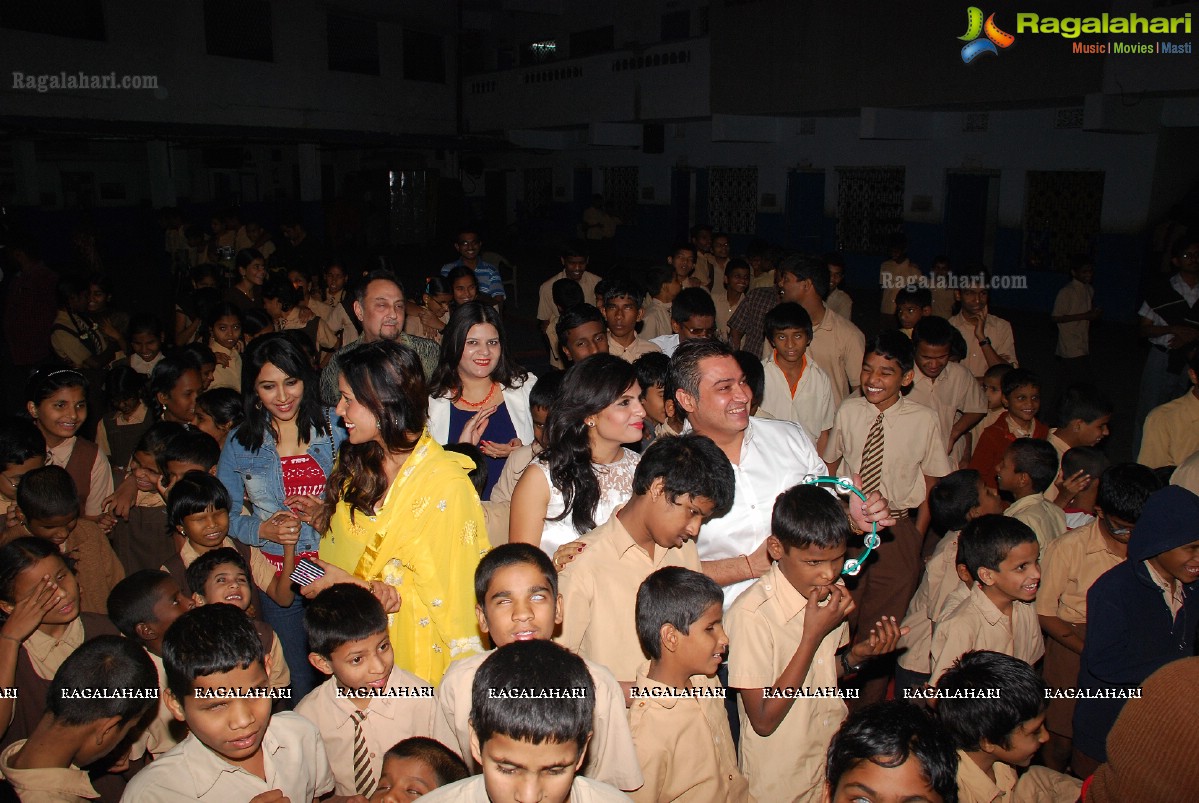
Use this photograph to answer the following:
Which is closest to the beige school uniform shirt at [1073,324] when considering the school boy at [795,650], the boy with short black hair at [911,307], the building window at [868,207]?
the boy with short black hair at [911,307]

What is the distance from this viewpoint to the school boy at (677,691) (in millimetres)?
2287

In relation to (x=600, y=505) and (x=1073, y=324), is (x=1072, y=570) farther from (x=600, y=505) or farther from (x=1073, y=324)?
(x=1073, y=324)

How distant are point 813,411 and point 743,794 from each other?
2603mm

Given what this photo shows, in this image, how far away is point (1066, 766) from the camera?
3.33 meters

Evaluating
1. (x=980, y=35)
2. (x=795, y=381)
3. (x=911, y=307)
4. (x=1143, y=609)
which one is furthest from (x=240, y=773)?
(x=980, y=35)

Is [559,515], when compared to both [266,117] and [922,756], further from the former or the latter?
[266,117]

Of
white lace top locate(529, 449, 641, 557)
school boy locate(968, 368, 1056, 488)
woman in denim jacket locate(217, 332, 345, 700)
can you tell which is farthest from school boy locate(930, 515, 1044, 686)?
woman in denim jacket locate(217, 332, 345, 700)

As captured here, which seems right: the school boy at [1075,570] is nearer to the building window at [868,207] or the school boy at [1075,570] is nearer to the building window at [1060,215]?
the building window at [1060,215]

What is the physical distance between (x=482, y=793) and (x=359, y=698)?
2.70 feet

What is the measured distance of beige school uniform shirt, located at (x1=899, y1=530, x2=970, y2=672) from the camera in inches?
134

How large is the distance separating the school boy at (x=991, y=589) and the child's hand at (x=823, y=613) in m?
0.69

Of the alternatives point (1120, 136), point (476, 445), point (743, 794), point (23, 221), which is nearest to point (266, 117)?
Answer: point (23, 221)

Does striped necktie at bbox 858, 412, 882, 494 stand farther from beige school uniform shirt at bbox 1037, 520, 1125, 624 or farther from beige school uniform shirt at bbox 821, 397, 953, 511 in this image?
beige school uniform shirt at bbox 1037, 520, 1125, 624

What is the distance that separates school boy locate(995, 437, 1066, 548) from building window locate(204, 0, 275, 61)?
21573 mm
